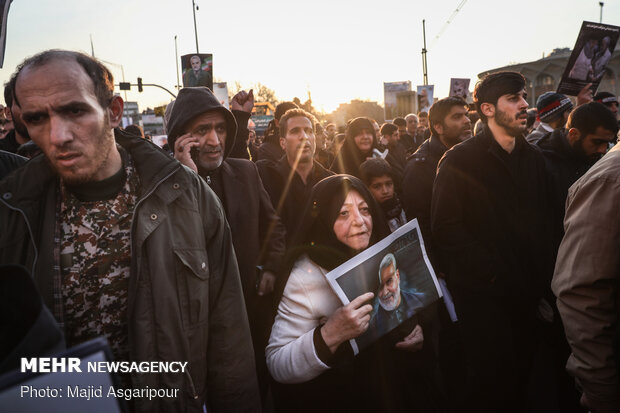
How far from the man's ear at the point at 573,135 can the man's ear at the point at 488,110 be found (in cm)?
121

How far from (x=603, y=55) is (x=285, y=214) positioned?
4.97m

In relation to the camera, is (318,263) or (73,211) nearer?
(73,211)

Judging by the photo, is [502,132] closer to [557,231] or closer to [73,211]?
[557,231]

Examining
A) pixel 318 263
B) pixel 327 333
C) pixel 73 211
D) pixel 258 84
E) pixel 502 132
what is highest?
pixel 258 84

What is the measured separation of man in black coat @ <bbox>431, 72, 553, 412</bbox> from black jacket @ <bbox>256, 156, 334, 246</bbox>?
127cm

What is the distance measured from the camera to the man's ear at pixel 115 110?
1.78 meters

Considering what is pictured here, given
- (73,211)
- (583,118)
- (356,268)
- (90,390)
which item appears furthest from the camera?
(583,118)

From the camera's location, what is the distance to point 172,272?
5.31ft

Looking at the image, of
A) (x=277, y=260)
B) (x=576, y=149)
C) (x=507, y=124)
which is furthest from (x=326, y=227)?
(x=576, y=149)

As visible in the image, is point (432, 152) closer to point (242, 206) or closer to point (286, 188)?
point (286, 188)

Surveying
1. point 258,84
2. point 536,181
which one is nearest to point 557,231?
point 536,181

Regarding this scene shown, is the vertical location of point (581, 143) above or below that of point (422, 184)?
above

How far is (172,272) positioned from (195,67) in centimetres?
917

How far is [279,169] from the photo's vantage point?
4.02 metres
